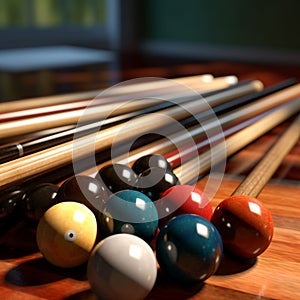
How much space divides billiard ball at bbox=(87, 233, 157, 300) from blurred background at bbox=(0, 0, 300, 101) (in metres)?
2.78

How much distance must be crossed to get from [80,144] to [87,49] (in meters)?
4.23

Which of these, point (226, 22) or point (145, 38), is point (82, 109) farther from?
point (145, 38)

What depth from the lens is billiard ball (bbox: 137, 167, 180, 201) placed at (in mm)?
1107

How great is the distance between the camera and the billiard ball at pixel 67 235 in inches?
35.8

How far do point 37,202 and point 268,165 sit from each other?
706 millimetres

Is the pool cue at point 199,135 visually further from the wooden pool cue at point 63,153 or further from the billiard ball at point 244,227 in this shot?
the billiard ball at point 244,227

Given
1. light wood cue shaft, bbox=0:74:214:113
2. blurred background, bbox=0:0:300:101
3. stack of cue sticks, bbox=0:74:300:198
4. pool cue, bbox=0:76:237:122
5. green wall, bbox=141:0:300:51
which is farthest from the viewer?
green wall, bbox=141:0:300:51

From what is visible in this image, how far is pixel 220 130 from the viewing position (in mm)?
1756

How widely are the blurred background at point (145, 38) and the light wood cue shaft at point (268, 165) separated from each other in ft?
6.08

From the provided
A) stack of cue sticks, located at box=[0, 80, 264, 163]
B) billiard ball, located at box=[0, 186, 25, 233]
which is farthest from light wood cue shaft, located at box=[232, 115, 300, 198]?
billiard ball, located at box=[0, 186, 25, 233]

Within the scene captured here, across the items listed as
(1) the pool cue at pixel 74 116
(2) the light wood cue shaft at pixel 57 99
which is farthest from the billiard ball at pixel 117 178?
(2) the light wood cue shaft at pixel 57 99

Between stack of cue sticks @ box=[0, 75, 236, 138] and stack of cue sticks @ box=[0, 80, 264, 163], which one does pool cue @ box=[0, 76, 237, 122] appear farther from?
stack of cue sticks @ box=[0, 80, 264, 163]

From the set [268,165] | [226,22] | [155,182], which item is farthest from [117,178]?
[226,22]

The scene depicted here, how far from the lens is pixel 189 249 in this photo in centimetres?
85
